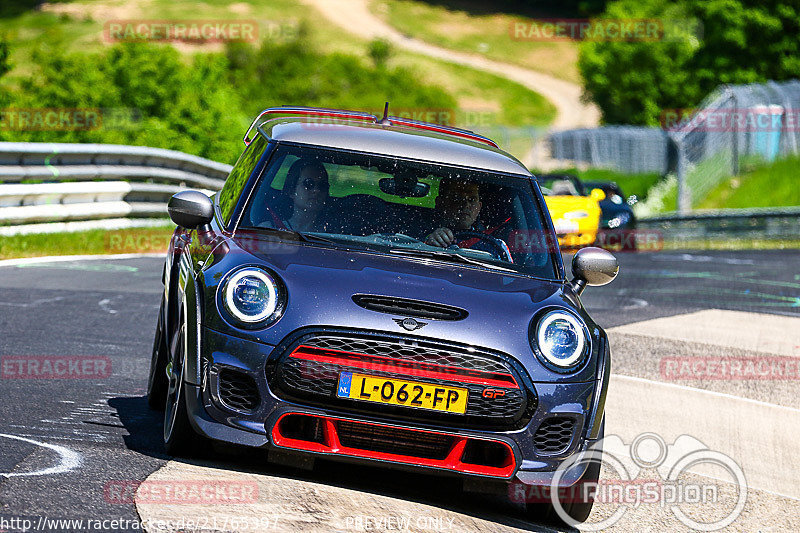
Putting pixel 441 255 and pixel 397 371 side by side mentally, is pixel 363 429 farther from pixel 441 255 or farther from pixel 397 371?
pixel 441 255

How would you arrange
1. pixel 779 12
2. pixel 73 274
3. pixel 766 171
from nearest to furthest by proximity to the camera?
1. pixel 73 274
2. pixel 766 171
3. pixel 779 12

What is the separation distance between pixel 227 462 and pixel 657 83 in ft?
234

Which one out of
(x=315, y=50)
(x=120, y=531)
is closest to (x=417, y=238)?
(x=120, y=531)

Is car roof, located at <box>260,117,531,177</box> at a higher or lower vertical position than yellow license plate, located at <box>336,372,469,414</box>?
higher

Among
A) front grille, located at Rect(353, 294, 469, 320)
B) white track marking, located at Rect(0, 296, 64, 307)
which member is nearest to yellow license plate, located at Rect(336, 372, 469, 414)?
front grille, located at Rect(353, 294, 469, 320)

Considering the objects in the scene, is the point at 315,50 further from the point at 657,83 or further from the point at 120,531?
the point at 120,531

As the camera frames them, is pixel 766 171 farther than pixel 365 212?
Yes

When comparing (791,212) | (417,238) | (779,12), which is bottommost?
(791,212)

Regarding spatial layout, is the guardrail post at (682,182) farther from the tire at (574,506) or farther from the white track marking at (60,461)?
the white track marking at (60,461)

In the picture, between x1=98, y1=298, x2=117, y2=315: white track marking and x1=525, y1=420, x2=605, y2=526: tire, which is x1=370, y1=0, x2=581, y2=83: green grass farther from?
x1=525, y1=420, x2=605, y2=526: tire

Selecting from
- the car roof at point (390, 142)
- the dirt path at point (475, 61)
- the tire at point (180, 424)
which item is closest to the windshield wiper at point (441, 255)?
the car roof at point (390, 142)

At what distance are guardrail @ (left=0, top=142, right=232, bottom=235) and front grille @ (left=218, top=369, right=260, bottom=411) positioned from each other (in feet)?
30.7

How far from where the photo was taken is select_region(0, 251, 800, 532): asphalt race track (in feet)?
15.6

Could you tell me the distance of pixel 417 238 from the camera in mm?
5910
